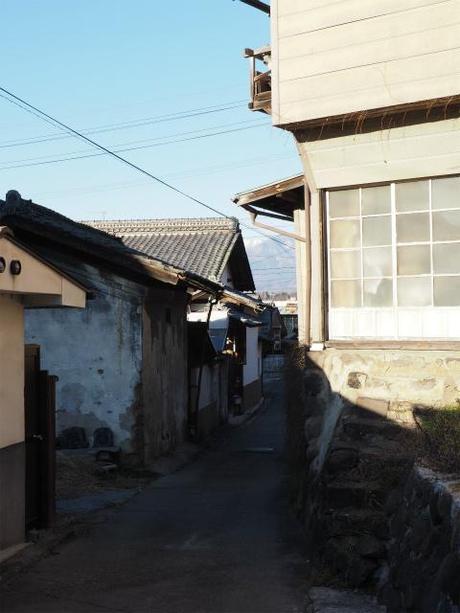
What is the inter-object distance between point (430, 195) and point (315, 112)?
6.54 ft

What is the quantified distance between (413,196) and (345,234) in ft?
3.71

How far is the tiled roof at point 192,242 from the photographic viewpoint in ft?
101

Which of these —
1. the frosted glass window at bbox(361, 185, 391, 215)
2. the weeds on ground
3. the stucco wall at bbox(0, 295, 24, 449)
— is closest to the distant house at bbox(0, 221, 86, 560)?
the stucco wall at bbox(0, 295, 24, 449)

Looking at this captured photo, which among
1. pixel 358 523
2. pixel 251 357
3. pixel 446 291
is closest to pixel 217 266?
pixel 251 357

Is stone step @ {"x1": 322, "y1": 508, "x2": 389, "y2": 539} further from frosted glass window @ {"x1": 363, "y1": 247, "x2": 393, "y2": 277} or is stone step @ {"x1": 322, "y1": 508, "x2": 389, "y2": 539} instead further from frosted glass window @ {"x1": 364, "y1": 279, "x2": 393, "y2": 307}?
frosted glass window @ {"x1": 363, "y1": 247, "x2": 393, "y2": 277}

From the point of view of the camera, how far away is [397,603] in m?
6.48

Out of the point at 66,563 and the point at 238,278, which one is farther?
the point at 238,278

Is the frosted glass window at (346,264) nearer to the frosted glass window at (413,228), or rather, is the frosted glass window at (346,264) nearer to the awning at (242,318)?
the frosted glass window at (413,228)

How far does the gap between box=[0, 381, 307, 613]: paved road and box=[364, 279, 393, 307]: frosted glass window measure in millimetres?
3442

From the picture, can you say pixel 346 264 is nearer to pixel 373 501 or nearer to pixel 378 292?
pixel 378 292

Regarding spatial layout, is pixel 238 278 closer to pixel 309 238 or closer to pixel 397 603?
pixel 309 238

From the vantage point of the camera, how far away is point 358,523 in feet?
26.4

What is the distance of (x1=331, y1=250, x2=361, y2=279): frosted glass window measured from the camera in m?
11.2

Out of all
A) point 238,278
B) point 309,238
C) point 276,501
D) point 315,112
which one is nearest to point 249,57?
point 315,112
